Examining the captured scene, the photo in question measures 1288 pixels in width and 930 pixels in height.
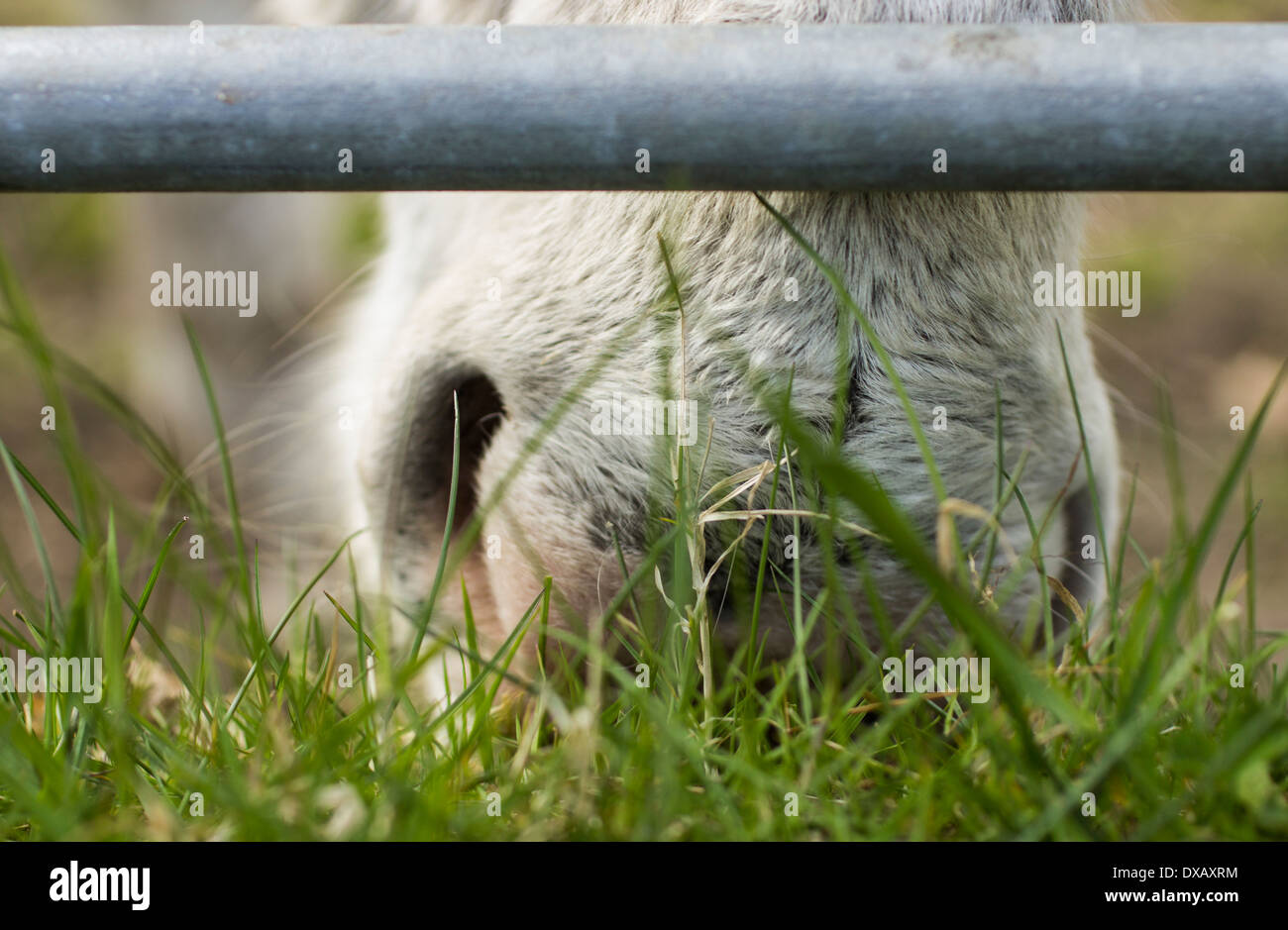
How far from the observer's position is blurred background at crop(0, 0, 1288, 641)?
279cm

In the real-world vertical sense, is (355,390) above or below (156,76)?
below

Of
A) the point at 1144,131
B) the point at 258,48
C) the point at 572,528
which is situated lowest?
the point at 572,528

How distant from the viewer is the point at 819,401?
3.06ft

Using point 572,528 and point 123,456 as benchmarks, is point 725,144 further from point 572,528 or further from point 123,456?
point 123,456

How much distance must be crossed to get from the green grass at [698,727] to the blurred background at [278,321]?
968mm

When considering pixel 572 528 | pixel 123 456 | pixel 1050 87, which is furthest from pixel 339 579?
pixel 123 456

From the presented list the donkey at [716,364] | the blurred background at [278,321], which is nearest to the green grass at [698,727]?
the donkey at [716,364]

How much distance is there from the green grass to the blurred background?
97 cm

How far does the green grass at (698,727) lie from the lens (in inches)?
28.9

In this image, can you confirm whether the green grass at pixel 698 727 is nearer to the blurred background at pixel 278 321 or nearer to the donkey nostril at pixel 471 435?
the donkey nostril at pixel 471 435

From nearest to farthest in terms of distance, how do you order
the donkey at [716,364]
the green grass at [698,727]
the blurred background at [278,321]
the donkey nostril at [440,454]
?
the green grass at [698,727] → the donkey at [716,364] → the donkey nostril at [440,454] → the blurred background at [278,321]

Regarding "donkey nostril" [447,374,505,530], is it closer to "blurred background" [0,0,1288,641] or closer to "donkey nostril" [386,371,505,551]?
"donkey nostril" [386,371,505,551]

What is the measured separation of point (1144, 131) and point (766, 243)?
29 centimetres

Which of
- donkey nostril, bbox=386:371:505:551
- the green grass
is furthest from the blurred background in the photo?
the green grass
